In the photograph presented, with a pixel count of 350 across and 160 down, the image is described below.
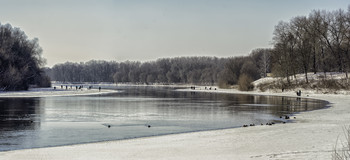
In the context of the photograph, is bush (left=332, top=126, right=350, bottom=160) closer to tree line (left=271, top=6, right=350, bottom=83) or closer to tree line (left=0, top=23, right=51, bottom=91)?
tree line (left=271, top=6, right=350, bottom=83)

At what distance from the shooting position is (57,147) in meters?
15.4

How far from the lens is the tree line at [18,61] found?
Answer: 77625 mm

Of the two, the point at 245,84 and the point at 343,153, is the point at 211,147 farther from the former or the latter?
the point at 245,84

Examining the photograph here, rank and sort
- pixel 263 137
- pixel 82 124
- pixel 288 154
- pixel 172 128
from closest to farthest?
pixel 288 154 < pixel 263 137 < pixel 172 128 < pixel 82 124

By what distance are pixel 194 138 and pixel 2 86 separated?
70.3m

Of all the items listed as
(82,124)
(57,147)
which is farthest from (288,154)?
(82,124)

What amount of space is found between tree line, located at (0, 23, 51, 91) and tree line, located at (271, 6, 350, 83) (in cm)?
5639

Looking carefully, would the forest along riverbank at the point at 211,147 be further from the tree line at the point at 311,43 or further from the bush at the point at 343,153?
the tree line at the point at 311,43

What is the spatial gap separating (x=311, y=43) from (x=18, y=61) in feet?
214

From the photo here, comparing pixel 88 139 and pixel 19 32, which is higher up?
pixel 19 32

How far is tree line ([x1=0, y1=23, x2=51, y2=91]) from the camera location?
3056 inches

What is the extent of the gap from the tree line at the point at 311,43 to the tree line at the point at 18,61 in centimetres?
5639

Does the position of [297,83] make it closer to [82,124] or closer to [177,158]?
[82,124]

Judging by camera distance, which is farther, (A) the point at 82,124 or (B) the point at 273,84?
(B) the point at 273,84
